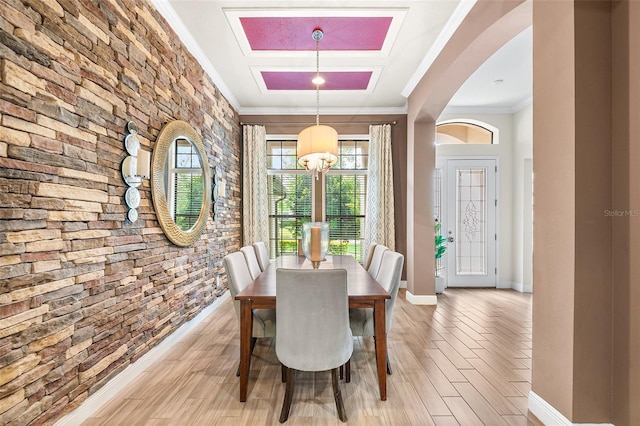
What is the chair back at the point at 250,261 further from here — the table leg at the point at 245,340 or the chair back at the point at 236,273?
the table leg at the point at 245,340

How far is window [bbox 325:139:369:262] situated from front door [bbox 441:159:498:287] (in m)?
1.42

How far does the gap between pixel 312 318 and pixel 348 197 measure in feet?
12.4

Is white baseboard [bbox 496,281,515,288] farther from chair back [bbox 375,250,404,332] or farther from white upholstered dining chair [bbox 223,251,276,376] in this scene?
white upholstered dining chair [bbox 223,251,276,376]

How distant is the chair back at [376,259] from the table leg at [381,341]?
804 mm

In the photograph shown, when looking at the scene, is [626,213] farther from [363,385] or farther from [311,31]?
[311,31]

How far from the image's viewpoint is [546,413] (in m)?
1.75

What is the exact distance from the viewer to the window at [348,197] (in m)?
5.32

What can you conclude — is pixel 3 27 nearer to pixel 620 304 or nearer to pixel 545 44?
pixel 545 44

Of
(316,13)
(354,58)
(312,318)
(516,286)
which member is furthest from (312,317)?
(516,286)

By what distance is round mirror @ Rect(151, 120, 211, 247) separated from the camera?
257 centimetres

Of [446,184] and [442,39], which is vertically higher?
[442,39]

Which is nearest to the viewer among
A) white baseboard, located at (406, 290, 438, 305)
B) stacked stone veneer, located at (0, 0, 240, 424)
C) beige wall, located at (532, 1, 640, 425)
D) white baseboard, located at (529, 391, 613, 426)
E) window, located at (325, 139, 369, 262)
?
stacked stone veneer, located at (0, 0, 240, 424)

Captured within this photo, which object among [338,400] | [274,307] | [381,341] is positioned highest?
[274,307]

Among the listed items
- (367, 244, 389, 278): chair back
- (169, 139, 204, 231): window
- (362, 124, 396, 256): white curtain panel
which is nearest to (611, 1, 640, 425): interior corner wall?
(367, 244, 389, 278): chair back
